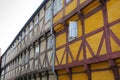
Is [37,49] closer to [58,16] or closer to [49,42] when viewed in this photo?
[49,42]

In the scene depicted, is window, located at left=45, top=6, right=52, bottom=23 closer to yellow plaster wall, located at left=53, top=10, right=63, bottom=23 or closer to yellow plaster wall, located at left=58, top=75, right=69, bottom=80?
yellow plaster wall, located at left=53, top=10, right=63, bottom=23

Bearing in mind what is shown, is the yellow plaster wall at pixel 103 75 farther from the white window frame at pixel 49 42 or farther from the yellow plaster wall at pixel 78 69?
the white window frame at pixel 49 42

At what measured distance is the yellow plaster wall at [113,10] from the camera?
8.32 meters

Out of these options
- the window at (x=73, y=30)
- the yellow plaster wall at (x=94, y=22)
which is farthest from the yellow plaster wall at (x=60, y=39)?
the yellow plaster wall at (x=94, y=22)

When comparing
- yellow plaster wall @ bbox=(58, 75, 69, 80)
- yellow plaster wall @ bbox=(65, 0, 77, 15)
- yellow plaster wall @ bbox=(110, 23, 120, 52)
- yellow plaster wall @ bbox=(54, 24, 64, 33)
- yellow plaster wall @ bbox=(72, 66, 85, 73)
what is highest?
yellow plaster wall @ bbox=(65, 0, 77, 15)

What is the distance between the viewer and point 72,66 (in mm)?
11609

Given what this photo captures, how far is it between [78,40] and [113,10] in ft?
10.8

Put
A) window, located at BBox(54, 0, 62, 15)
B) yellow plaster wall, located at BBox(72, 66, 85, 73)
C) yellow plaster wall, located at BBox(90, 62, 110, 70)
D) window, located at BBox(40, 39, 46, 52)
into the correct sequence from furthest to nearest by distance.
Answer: window, located at BBox(40, 39, 46, 52)
window, located at BBox(54, 0, 62, 15)
yellow plaster wall, located at BBox(72, 66, 85, 73)
yellow plaster wall, located at BBox(90, 62, 110, 70)

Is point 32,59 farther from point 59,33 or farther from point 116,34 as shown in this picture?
point 116,34

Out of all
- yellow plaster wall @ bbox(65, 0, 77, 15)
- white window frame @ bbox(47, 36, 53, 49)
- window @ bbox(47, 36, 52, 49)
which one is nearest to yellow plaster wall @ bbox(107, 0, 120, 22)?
yellow plaster wall @ bbox(65, 0, 77, 15)

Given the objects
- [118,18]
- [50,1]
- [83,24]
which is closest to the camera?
[118,18]

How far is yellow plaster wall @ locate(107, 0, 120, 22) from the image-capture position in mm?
8317

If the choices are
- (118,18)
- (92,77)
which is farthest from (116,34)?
(92,77)

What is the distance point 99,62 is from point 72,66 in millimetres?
2532
